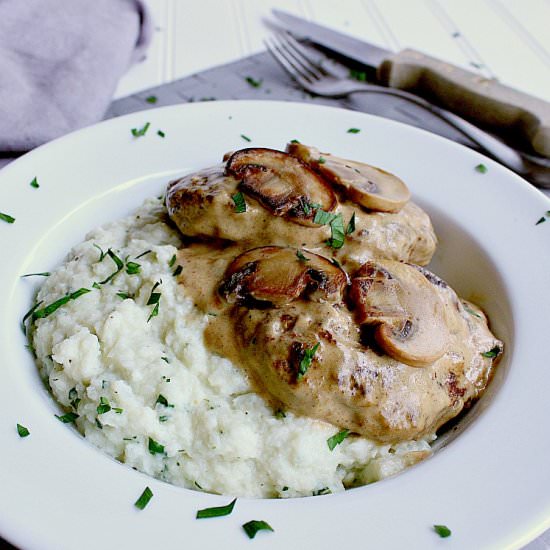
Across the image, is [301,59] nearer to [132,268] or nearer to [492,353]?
[132,268]

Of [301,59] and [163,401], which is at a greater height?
[301,59]

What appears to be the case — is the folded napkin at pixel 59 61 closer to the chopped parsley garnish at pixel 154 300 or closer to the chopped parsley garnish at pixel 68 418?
the chopped parsley garnish at pixel 154 300

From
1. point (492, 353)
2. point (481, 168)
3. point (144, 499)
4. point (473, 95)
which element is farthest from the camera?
point (473, 95)

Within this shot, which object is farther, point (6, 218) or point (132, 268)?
point (6, 218)

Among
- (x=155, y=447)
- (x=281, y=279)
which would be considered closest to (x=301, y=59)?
(x=281, y=279)

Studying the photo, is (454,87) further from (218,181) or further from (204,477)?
(204,477)

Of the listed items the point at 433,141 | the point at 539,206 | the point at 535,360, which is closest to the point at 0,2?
the point at 433,141
